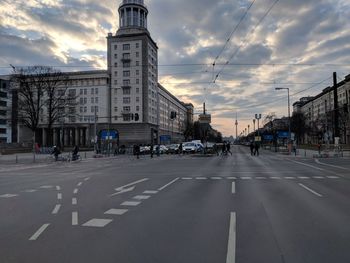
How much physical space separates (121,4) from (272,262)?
113 metres

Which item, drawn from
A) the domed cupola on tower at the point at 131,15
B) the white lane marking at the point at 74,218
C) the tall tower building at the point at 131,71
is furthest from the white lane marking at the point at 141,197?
the domed cupola on tower at the point at 131,15

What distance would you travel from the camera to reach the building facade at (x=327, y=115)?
81.8m

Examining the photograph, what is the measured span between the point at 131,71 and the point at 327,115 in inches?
2170

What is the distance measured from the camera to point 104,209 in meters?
9.12

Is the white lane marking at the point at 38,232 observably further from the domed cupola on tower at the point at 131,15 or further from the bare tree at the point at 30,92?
the domed cupola on tower at the point at 131,15

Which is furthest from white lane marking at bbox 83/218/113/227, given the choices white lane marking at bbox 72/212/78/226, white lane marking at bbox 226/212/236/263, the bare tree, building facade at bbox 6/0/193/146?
building facade at bbox 6/0/193/146

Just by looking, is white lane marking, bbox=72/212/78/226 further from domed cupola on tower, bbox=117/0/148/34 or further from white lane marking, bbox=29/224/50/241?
domed cupola on tower, bbox=117/0/148/34

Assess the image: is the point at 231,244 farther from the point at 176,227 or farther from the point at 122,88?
the point at 122,88

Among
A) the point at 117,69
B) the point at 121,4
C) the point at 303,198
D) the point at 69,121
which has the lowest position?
the point at 303,198

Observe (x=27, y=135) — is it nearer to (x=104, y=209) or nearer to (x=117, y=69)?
(x=117, y=69)

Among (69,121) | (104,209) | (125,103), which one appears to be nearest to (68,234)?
(104,209)

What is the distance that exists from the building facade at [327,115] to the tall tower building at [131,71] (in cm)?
4790

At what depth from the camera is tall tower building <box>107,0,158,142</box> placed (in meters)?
104

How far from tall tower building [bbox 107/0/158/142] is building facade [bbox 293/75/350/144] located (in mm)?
47899
